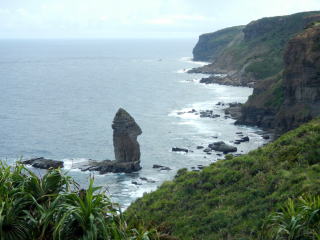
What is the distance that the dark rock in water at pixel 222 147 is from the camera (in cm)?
8819

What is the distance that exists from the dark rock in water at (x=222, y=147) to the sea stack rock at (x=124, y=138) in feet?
55.4

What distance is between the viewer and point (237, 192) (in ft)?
112

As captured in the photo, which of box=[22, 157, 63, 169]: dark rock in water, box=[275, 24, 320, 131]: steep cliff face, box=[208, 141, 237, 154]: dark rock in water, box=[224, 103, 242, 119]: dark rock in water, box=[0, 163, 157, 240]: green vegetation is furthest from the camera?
box=[224, 103, 242, 119]: dark rock in water

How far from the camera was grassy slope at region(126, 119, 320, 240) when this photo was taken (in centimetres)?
2852

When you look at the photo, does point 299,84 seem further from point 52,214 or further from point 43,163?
point 52,214

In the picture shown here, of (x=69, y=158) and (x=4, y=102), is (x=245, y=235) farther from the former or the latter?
(x=4, y=102)

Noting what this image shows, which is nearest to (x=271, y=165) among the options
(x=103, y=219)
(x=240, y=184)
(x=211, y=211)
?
(x=240, y=184)

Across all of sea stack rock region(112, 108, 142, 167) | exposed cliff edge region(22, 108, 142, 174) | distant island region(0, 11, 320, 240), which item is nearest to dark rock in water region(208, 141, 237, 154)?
distant island region(0, 11, 320, 240)

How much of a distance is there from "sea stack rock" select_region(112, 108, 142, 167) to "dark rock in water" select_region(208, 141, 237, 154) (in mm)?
16873

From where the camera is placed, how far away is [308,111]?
293ft

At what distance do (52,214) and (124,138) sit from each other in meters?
65.1

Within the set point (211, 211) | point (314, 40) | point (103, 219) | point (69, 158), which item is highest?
point (314, 40)

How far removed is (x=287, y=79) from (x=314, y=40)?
9409mm

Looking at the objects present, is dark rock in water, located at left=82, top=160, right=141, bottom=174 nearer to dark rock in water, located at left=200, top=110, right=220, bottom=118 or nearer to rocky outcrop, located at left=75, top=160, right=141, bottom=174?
rocky outcrop, located at left=75, top=160, right=141, bottom=174
